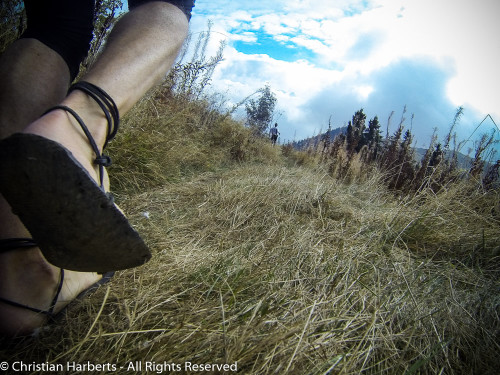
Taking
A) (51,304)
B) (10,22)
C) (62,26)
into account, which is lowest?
(51,304)

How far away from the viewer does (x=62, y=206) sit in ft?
1.62

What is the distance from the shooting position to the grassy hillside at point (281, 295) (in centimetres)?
53

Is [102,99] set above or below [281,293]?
above

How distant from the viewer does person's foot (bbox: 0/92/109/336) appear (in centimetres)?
56

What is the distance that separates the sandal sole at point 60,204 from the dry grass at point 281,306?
15cm

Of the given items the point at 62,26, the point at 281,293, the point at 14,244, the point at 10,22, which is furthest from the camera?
the point at 10,22

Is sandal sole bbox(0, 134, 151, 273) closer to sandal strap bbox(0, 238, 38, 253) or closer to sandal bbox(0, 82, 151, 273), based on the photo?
sandal bbox(0, 82, 151, 273)

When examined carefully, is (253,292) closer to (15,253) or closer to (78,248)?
(78,248)

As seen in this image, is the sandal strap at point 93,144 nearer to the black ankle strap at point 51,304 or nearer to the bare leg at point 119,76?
the bare leg at point 119,76

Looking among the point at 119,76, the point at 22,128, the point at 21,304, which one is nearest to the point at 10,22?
the point at 22,128

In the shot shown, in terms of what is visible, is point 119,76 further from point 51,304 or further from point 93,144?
point 51,304

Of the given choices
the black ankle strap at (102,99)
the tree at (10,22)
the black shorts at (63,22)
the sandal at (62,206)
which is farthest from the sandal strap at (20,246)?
the tree at (10,22)

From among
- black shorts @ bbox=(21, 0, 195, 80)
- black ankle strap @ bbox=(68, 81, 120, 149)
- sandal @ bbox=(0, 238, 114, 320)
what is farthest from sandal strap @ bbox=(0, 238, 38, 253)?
black shorts @ bbox=(21, 0, 195, 80)

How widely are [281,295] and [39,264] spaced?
0.61 m
